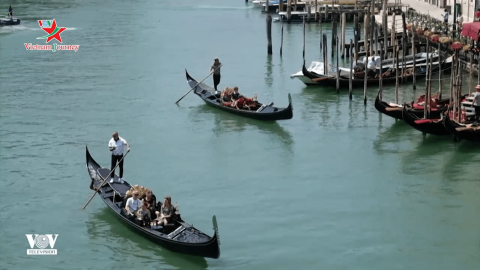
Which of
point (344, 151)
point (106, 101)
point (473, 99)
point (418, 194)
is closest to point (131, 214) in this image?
point (418, 194)

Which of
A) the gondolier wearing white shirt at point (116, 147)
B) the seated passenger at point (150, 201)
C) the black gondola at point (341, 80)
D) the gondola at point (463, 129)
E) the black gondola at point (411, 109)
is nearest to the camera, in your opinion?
the seated passenger at point (150, 201)

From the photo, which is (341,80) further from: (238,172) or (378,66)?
(238,172)

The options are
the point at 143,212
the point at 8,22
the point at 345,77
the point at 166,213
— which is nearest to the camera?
the point at 166,213

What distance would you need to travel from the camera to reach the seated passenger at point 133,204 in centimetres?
1284

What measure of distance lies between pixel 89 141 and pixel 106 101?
450cm

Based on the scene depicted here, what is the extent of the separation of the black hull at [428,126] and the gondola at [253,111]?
8.22 ft

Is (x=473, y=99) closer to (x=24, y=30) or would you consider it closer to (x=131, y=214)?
(x=131, y=214)

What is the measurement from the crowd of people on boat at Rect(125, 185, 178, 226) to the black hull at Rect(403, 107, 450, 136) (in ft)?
22.5

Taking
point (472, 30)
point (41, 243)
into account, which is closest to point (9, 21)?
point (472, 30)

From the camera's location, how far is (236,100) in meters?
20.7

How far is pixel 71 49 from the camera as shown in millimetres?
33562

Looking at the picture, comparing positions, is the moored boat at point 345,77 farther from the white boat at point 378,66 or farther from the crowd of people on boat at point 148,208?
the crowd of people on boat at point 148,208

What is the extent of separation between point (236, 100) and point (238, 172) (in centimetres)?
434

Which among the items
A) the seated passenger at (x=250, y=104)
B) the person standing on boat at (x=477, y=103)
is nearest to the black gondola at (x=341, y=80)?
the seated passenger at (x=250, y=104)
